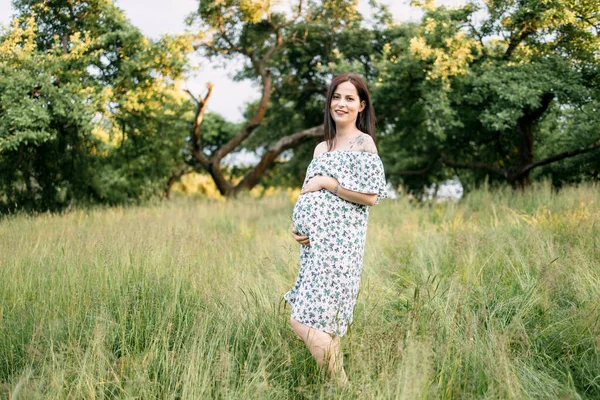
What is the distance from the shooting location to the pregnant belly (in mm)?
2904

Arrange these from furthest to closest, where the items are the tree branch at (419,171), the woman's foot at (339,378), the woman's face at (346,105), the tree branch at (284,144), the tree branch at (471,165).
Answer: the tree branch at (419,171), the tree branch at (284,144), the tree branch at (471,165), the woman's face at (346,105), the woman's foot at (339,378)

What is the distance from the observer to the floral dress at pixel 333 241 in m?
2.80

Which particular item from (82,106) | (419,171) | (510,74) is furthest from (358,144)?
(419,171)

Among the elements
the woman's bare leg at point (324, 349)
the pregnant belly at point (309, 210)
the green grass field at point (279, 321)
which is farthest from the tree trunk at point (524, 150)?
the woman's bare leg at point (324, 349)

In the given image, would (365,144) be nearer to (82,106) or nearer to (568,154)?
(82,106)

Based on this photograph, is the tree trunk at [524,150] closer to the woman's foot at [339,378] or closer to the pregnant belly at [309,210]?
the pregnant belly at [309,210]

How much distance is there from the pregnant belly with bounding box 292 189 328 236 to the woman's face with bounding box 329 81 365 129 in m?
0.52

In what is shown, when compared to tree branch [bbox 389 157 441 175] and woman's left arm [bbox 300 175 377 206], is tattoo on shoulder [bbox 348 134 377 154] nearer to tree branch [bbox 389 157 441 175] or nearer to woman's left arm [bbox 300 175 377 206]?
woman's left arm [bbox 300 175 377 206]

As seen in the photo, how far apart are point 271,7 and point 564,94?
330 inches

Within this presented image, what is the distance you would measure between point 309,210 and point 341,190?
23 cm

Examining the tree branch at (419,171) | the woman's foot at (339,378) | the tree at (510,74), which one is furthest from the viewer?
the tree branch at (419,171)

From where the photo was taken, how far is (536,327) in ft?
12.0

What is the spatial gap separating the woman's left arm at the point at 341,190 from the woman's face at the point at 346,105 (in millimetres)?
449

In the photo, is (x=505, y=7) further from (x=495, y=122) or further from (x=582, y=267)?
(x=582, y=267)
